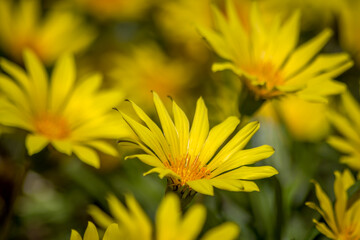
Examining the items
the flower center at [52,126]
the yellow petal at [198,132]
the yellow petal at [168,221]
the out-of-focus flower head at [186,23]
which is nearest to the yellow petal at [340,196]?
the yellow petal at [198,132]

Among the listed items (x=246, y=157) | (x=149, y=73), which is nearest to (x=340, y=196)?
(x=246, y=157)

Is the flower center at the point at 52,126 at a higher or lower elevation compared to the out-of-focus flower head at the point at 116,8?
lower

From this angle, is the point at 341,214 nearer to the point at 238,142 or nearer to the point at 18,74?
the point at 238,142

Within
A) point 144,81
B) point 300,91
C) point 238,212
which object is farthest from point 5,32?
point 300,91

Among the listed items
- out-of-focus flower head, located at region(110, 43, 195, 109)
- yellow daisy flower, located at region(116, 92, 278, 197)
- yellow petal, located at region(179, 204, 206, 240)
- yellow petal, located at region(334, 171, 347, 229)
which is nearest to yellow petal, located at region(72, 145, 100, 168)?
yellow daisy flower, located at region(116, 92, 278, 197)

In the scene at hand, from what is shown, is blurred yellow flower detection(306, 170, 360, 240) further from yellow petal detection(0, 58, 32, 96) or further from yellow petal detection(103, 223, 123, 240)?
yellow petal detection(0, 58, 32, 96)

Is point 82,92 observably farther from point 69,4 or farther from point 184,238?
point 69,4

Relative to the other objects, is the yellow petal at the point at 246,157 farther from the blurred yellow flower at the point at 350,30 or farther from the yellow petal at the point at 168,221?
the blurred yellow flower at the point at 350,30

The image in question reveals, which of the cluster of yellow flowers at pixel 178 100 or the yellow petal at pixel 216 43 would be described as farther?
the yellow petal at pixel 216 43
